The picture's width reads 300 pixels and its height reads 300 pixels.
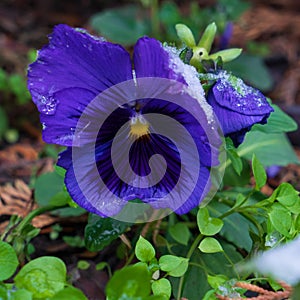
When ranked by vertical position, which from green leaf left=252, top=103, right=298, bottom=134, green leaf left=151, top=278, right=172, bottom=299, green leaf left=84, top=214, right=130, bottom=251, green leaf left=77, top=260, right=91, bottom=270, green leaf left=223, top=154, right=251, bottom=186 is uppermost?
green leaf left=252, top=103, right=298, bottom=134

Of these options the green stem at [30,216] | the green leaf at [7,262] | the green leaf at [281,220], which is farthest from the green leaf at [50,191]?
the green leaf at [281,220]

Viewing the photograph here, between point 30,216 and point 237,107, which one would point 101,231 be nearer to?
point 30,216

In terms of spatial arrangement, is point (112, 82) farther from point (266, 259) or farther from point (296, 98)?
point (296, 98)

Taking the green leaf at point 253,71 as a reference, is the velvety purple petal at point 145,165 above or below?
above

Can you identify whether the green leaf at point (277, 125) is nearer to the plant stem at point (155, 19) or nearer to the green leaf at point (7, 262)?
the green leaf at point (7, 262)

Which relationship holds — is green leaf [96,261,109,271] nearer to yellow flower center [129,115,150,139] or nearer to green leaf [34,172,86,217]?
green leaf [34,172,86,217]

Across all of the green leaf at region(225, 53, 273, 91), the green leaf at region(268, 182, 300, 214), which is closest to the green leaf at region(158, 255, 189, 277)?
the green leaf at region(268, 182, 300, 214)

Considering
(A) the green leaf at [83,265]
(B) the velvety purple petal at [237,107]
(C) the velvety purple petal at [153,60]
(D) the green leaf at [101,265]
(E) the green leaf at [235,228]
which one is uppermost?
(C) the velvety purple petal at [153,60]
